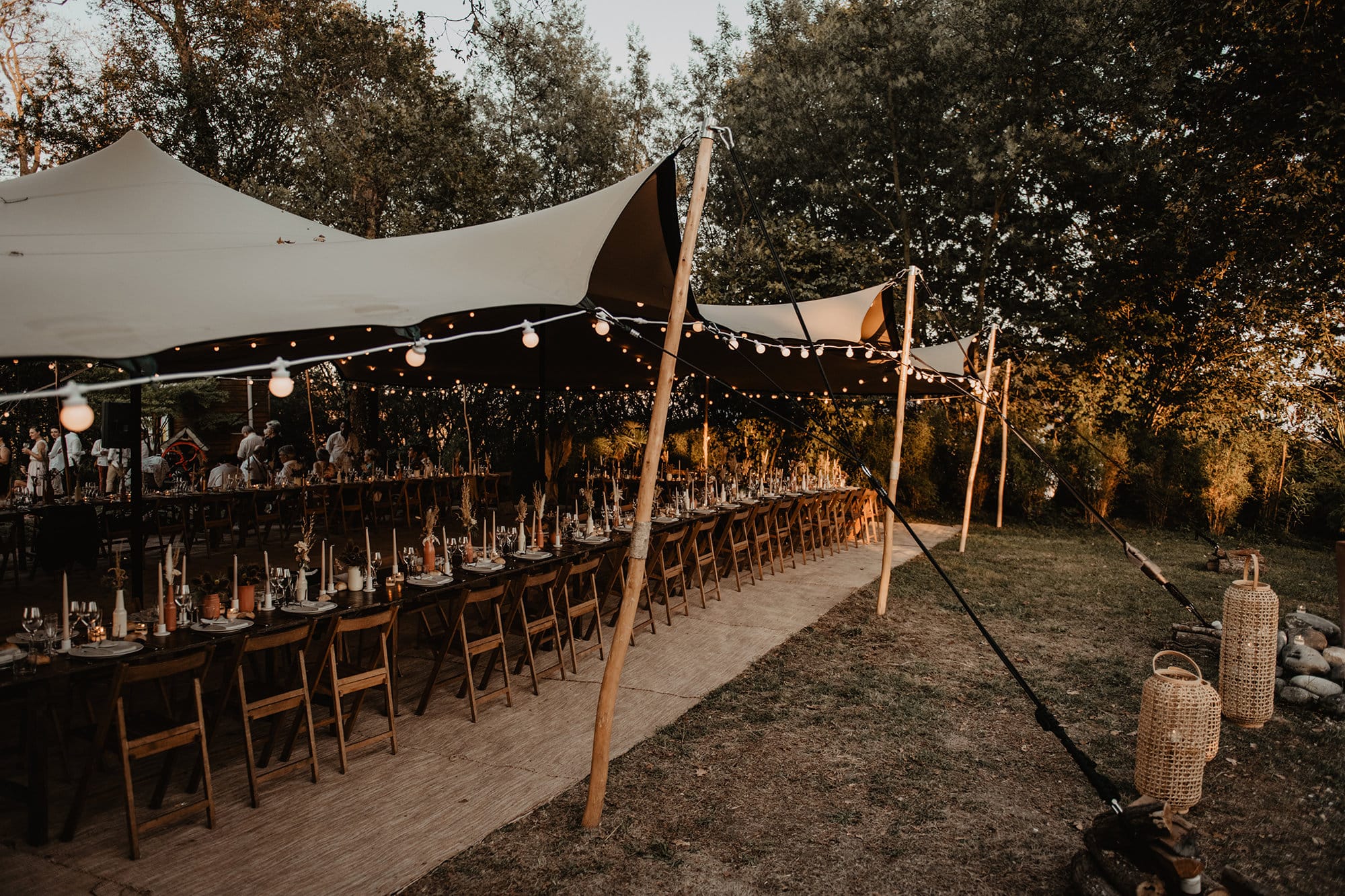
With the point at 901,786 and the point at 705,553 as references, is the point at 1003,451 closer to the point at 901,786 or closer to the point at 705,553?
the point at 705,553

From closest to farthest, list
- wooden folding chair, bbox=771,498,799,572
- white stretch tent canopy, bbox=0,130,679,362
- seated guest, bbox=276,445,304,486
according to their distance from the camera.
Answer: white stretch tent canopy, bbox=0,130,679,362, wooden folding chair, bbox=771,498,799,572, seated guest, bbox=276,445,304,486

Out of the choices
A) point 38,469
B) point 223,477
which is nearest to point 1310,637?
point 223,477

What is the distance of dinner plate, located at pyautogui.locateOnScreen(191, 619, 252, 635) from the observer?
3656 mm

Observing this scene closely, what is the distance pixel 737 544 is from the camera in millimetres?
7961

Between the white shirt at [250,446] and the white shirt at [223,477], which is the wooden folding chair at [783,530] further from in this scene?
the white shirt at [250,446]

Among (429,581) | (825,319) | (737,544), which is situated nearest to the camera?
(429,581)

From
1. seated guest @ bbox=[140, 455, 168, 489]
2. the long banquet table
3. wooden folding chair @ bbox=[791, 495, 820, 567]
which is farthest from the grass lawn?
seated guest @ bbox=[140, 455, 168, 489]

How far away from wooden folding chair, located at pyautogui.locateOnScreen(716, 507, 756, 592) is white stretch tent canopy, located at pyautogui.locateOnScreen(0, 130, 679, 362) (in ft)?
8.75

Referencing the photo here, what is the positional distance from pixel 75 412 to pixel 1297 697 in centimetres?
608

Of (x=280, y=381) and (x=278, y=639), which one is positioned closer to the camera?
(x=280, y=381)

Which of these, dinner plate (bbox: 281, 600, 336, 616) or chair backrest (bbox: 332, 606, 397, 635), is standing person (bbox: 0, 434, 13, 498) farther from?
chair backrest (bbox: 332, 606, 397, 635)

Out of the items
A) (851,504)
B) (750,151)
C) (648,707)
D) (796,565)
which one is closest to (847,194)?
(750,151)

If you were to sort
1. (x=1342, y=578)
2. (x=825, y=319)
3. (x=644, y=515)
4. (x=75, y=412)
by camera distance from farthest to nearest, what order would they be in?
(x=825, y=319)
(x=1342, y=578)
(x=644, y=515)
(x=75, y=412)

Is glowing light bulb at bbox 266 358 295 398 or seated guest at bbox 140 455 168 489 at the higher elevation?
glowing light bulb at bbox 266 358 295 398
